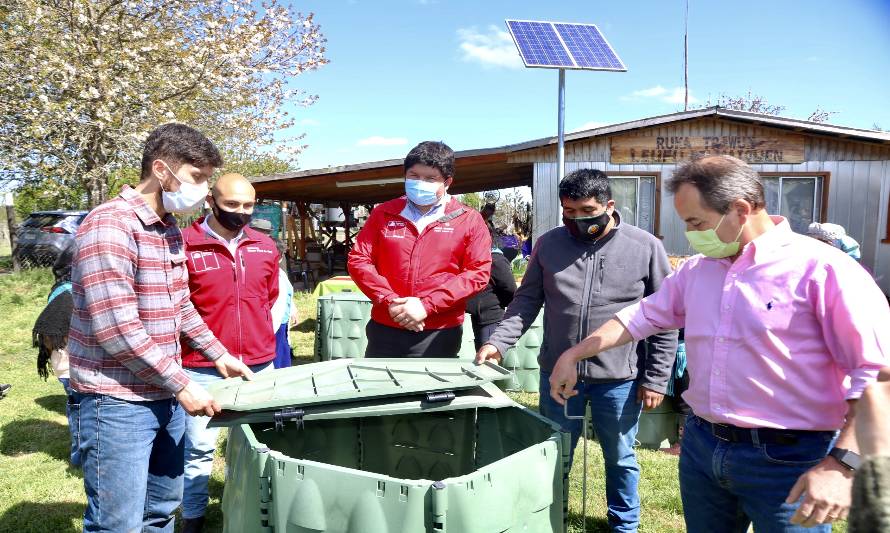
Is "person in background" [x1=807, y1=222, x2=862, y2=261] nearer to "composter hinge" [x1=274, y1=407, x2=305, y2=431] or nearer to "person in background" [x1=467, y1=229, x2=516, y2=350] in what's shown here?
"person in background" [x1=467, y1=229, x2=516, y2=350]

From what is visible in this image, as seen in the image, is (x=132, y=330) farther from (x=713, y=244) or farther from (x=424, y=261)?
(x=713, y=244)

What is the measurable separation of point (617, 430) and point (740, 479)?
1.12 meters

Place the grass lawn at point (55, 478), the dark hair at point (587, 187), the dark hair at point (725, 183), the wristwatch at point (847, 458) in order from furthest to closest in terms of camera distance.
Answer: the grass lawn at point (55, 478) → the dark hair at point (587, 187) → the dark hair at point (725, 183) → the wristwatch at point (847, 458)

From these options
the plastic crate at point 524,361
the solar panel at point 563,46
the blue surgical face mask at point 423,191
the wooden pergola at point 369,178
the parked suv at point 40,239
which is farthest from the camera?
the parked suv at point 40,239

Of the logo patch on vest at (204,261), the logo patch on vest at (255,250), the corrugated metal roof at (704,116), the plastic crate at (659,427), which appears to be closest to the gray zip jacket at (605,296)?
the logo patch on vest at (255,250)

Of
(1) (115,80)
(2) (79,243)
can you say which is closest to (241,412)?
(2) (79,243)

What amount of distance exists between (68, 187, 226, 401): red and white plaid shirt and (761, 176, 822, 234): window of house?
1181 cm

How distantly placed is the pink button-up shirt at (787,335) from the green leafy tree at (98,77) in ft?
33.0

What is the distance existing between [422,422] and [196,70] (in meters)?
10.6

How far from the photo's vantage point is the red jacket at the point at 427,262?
2.95 m

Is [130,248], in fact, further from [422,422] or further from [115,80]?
[115,80]

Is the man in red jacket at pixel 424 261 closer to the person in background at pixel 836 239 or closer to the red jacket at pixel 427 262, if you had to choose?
the red jacket at pixel 427 262

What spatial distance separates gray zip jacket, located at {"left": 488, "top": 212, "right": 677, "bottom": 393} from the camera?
2.78m

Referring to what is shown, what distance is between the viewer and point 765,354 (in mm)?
1649
